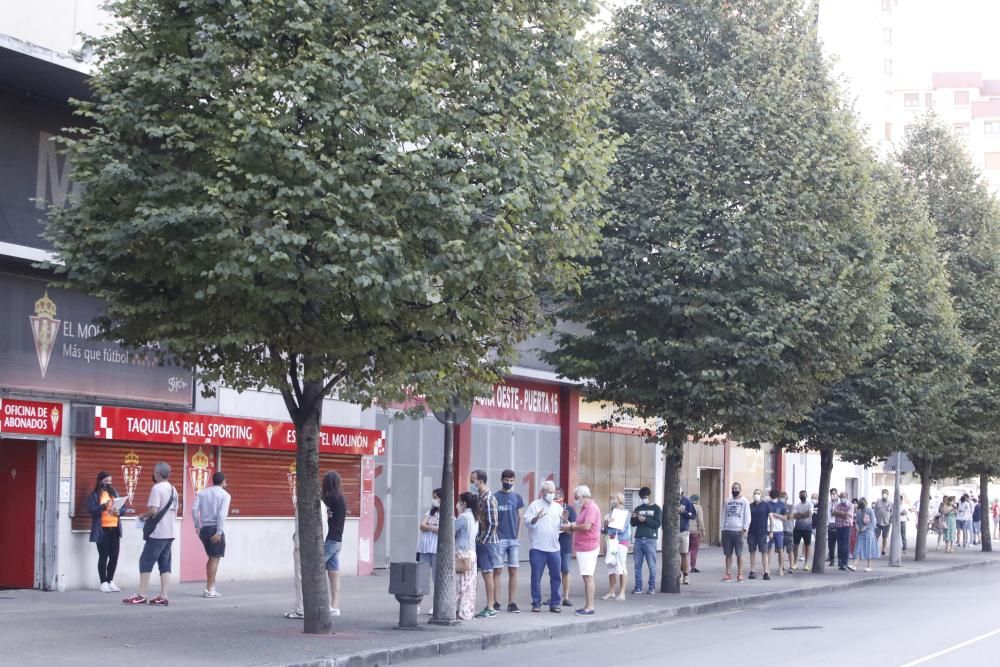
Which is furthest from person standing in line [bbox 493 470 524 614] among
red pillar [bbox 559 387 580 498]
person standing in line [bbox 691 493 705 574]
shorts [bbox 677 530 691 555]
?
red pillar [bbox 559 387 580 498]

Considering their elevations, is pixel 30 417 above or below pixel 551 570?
above

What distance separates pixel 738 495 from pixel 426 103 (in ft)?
51.1

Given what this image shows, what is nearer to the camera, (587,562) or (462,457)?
(587,562)

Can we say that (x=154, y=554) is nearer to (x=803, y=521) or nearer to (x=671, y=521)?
(x=671, y=521)

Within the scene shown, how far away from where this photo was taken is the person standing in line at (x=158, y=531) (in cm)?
1834

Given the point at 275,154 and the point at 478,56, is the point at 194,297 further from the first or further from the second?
the point at 478,56

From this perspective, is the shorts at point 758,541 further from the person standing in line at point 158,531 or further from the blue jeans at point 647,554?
the person standing in line at point 158,531

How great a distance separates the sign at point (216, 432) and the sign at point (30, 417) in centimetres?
63

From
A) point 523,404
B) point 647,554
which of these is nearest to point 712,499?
point 523,404

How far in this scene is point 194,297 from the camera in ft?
46.8

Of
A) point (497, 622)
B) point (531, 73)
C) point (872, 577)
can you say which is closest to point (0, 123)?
point (531, 73)

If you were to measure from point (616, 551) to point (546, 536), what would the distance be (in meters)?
2.31

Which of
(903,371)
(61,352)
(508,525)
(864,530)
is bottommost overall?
(864,530)

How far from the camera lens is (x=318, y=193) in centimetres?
1376
